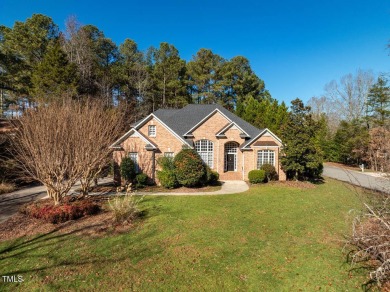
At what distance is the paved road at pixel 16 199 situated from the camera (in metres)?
12.3

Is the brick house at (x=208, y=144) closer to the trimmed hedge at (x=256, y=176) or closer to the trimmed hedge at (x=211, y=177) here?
the trimmed hedge at (x=256, y=176)

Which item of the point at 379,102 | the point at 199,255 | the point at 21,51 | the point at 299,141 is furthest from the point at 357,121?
the point at 21,51

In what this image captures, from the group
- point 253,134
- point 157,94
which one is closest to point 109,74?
point 157,94

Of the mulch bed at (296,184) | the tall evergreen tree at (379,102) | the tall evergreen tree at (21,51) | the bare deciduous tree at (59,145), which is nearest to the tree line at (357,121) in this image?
the tall evergreen tree at (379,102)

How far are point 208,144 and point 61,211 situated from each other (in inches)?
612

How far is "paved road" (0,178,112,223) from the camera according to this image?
12.3m

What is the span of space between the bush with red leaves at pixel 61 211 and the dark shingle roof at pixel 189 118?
12.5 m

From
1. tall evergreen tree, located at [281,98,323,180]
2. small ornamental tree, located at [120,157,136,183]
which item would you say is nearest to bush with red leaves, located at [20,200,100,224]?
small ornamental tree, located at [120,157,136,183]

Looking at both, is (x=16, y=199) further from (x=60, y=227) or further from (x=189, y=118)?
(x=189, y=118)

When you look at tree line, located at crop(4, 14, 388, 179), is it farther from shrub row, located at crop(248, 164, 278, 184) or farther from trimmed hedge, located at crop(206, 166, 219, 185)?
trimmed hedge, located at crop(206, 166, 219, 185)

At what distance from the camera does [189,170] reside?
18094 millimetres

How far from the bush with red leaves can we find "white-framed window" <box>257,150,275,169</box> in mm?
16041

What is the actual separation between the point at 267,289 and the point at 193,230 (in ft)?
14.1

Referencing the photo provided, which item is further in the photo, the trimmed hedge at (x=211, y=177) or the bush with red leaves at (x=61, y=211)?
the trimmed hedge at (x=211, y=177)
